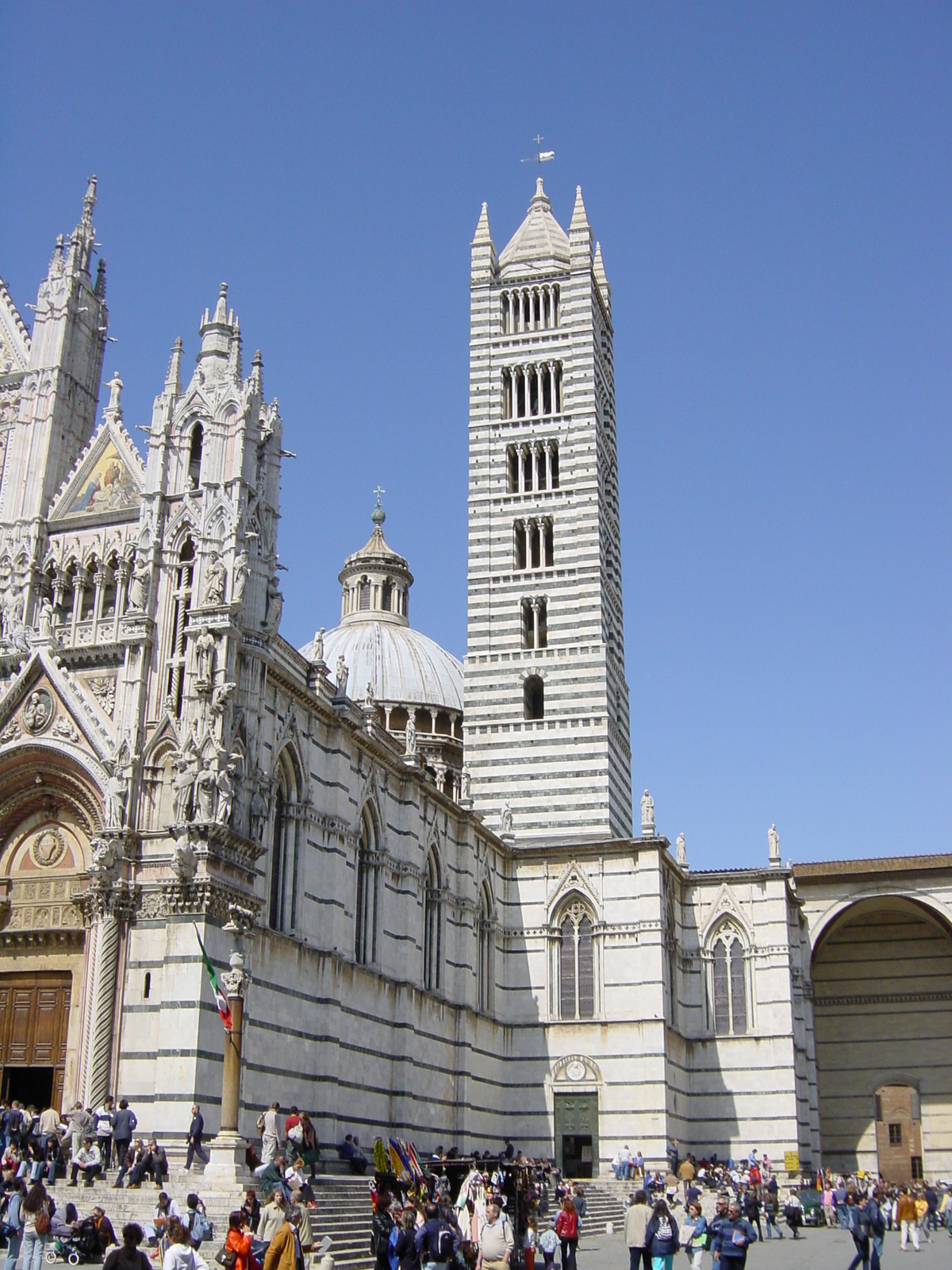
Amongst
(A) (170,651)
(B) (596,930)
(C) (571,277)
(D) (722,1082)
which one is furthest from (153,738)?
(C) (571,277)

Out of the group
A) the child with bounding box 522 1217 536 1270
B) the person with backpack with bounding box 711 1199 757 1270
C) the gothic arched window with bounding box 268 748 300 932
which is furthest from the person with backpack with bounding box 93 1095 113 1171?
the person with backpack with bounding box 711 1199 757 1270

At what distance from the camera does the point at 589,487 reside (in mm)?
47656

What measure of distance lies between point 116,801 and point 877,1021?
36.2 m

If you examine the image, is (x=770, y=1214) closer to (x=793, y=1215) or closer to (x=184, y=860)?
(x=793, y=1215)

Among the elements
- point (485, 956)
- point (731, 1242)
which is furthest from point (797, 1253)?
point (485, 956)

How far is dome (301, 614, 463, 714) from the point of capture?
54.3 m

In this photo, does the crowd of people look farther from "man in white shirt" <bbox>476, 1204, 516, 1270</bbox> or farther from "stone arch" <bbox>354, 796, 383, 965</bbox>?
"stone arch" <bbox>354, 796, 383, 965</bbox>

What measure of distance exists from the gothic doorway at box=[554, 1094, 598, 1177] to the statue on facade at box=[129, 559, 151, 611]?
20656mm

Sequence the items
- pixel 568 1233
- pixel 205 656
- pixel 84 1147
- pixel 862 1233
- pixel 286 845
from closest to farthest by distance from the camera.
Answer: pixel 568 1233 → pixel 862 1233 → pixel 84 1147 → pixel 205 656 → pixel 286 845

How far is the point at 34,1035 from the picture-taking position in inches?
1016

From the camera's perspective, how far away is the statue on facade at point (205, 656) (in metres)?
26.0

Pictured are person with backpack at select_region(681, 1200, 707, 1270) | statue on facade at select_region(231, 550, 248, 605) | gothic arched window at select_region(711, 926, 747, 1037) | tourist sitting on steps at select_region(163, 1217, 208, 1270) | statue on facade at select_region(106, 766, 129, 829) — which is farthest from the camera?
gothic arched window at select_region(711, 926, 747, 1037)

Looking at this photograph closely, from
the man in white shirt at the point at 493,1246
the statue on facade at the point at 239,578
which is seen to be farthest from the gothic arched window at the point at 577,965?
the man in white shirt at the point at 493,1246

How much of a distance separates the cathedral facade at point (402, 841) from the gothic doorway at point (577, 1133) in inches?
3.9
